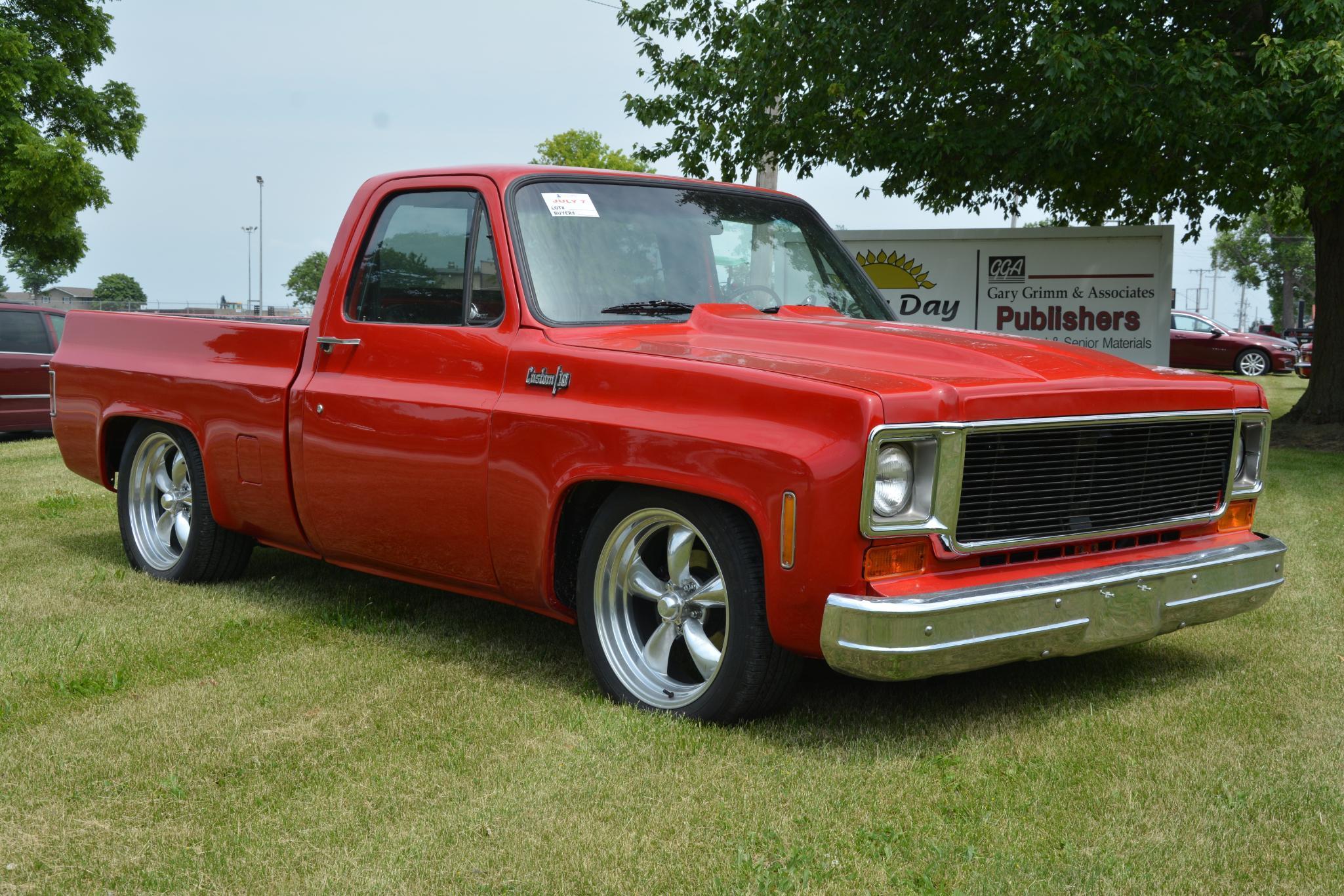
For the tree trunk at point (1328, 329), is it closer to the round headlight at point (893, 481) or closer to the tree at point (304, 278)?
the round headlight at point (893, 481)

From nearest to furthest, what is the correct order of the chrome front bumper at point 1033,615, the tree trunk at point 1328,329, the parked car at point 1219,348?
the chrome front bumper at point 1033,615 → the tree trunk at point 1328,329 → the parked car at point 1219,348

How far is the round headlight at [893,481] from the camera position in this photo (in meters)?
3.72

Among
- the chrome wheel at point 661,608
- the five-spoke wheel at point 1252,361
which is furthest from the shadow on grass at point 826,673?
the five-spoke wheel at point 1252,361

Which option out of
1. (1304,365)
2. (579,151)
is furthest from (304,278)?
(1304,365)

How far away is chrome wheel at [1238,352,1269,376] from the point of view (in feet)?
101

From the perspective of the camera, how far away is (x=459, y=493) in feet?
15.6

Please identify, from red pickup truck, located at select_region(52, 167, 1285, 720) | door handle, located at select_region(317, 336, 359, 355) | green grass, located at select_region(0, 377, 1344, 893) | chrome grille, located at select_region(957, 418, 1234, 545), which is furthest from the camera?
door handle, located at select_region(317, 336, 359, 355)

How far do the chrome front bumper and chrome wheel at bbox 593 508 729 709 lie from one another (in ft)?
1.92

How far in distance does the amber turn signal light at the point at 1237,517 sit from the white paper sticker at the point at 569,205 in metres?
2.53

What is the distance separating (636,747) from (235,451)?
270cm

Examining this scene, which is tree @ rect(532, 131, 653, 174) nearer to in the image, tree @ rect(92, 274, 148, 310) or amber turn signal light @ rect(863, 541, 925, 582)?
amber turn signal light @ rect(863, 541, 925, 582)

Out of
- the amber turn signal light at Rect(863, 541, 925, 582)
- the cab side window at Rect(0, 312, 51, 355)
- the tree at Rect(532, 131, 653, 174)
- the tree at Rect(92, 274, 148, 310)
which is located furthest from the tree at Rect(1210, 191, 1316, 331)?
the tree at Rect(92, 274, 148, 310)

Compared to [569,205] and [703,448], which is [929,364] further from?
[569,205]

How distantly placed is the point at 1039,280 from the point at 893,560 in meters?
10.6
